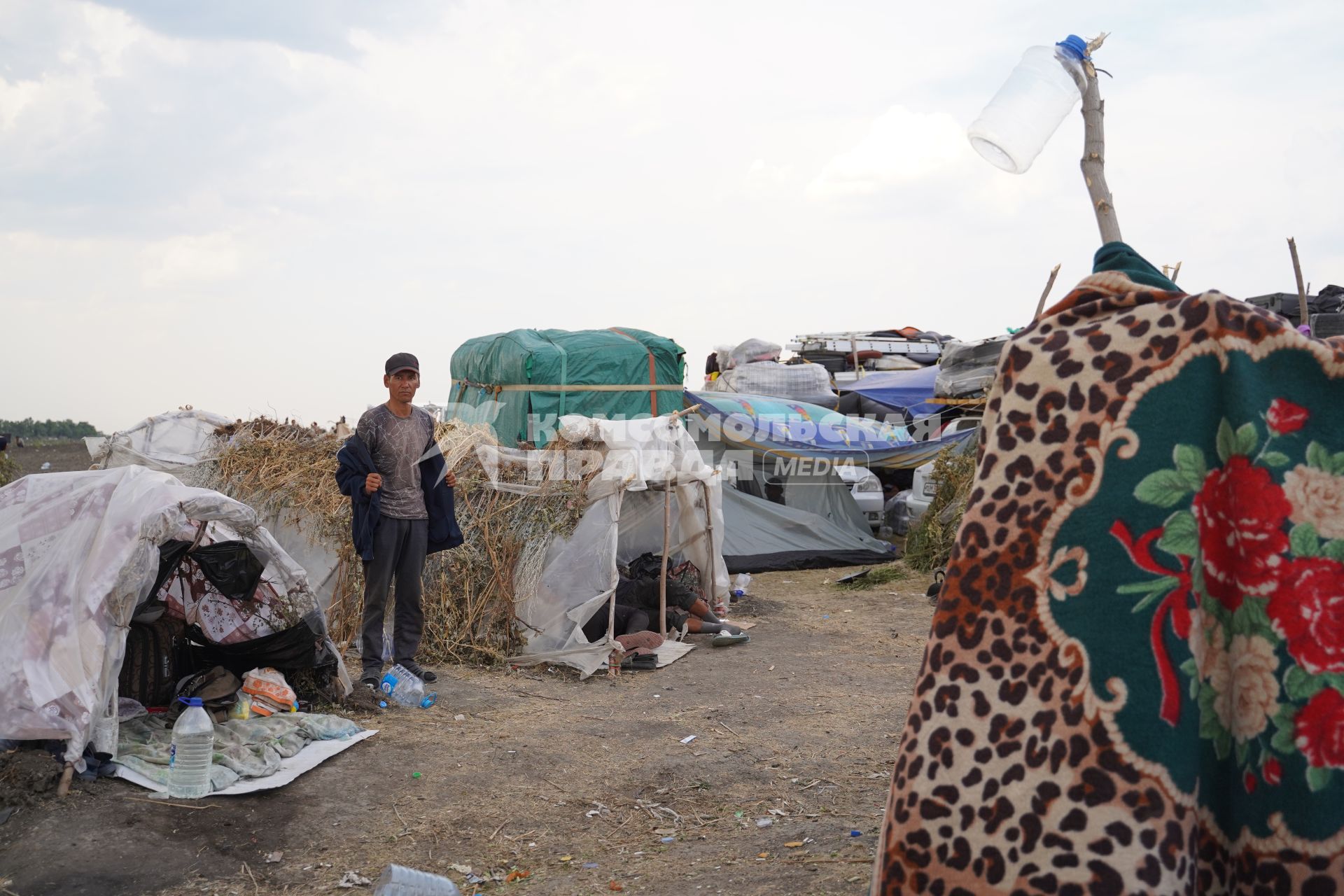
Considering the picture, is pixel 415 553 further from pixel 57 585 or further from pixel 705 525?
pixel 705 525

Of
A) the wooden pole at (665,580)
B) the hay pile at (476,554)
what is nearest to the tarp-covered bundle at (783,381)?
the wooden pole at (665,580)

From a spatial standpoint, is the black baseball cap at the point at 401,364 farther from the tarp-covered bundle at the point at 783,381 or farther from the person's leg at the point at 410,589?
the tarp-covered bundle at the point at 783,381

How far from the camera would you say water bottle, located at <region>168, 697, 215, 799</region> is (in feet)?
15.0

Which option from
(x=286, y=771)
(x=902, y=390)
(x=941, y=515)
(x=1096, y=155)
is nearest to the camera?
(x=1096, y=155)

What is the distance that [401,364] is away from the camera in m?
6.40

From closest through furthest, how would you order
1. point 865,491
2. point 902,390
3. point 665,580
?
point 665,580
point 865,491
point 902,390

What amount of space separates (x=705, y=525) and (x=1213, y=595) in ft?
25.1

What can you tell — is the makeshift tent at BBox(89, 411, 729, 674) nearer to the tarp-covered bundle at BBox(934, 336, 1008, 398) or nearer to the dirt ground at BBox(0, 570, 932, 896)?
the dirt ground at BBox(0, 570, 932, 896)

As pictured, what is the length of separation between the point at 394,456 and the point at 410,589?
0.88 meters

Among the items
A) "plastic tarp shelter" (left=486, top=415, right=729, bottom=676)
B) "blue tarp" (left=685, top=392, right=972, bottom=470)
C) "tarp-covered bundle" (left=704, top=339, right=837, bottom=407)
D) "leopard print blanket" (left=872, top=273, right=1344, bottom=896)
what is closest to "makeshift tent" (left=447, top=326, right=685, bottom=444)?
"blue tarp" (left=685, top=392, right=972, bottom=470)

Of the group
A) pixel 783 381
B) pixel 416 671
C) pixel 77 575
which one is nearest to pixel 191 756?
pixel 77 575

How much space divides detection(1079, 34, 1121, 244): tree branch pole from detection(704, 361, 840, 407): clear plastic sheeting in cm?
1511

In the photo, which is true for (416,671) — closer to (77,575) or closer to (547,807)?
(547,807)

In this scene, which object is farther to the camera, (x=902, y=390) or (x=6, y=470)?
(x=902, y=390)
